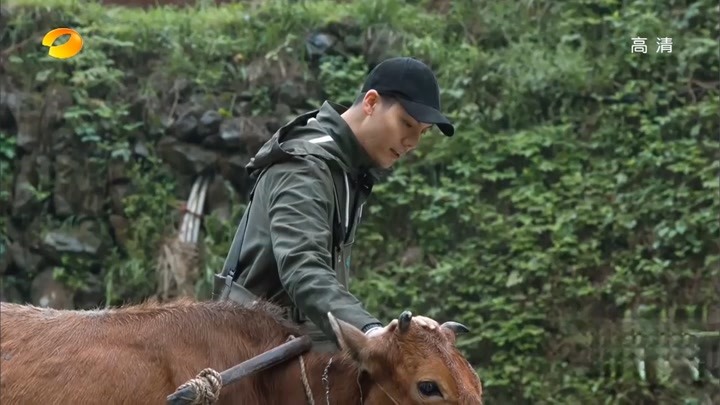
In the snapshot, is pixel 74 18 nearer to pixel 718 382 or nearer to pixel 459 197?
pixel 459 197

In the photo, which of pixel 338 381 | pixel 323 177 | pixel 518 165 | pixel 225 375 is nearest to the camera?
pixel 225 375

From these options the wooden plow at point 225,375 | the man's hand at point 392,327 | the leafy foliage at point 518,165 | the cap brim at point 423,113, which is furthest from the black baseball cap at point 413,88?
the leafy foliage at point 518,165

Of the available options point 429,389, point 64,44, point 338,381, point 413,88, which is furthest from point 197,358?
point 64,44

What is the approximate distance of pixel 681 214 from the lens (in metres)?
9.01

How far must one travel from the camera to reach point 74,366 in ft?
11.8

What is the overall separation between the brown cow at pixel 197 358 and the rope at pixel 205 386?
0.40 ft

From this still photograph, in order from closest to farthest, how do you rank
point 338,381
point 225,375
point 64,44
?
point 225,375, point 338,381, point 64,44

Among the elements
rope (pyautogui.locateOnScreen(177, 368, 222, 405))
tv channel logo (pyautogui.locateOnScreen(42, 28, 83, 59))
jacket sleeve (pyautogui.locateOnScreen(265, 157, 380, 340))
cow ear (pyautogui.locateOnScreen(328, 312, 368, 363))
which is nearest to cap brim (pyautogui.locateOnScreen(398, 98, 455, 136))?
jacket sleeve (pyautogui.locateOnScreen(265, 157, 380, 340))

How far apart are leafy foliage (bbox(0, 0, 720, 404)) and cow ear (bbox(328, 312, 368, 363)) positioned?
5.43m

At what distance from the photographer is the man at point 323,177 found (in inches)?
148

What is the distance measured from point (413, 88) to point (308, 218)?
0.63m

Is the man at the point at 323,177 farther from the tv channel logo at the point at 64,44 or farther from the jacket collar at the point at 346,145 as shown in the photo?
the tv channel logo at the point at 64,44

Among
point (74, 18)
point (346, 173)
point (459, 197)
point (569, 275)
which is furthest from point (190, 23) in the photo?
point (346, 173)

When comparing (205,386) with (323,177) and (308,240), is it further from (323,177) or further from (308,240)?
(323,177)
